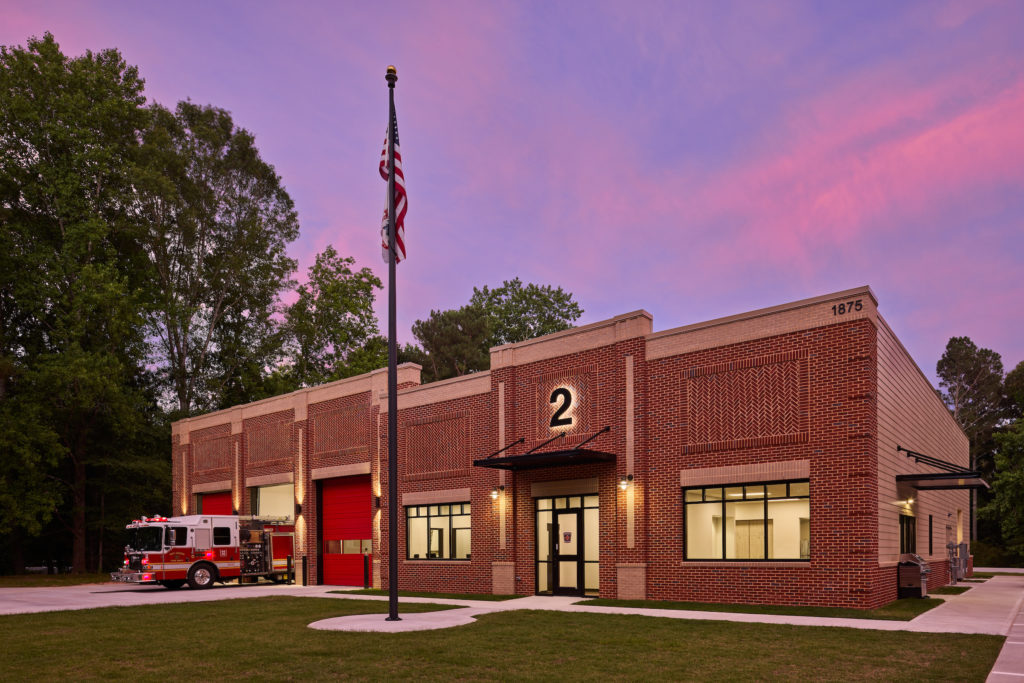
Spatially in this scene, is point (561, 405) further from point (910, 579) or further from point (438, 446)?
point (910, 579)

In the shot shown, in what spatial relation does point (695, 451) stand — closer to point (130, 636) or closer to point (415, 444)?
point (415, 444)

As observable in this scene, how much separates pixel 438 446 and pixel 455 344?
35077 millimetres

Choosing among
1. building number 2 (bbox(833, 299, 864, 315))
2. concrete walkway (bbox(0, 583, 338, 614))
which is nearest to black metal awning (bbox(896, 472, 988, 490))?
building number 2 (bbox(833, 299, 864, 315))

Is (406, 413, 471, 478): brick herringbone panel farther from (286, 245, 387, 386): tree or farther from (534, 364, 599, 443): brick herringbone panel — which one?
(286, 245, 387, 386): tree

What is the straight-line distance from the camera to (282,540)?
34719mm

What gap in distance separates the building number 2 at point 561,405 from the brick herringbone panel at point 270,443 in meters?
15.8

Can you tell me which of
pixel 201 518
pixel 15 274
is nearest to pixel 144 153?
pixel 15 274

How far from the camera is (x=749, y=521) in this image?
20359 mm

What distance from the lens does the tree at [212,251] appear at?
50938 mm

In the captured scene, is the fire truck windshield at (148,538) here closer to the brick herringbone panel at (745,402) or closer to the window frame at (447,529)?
the window frame at (447,529)

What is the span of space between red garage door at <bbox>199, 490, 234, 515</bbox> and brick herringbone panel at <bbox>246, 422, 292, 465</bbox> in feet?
10.8

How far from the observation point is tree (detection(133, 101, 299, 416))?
2005 inches

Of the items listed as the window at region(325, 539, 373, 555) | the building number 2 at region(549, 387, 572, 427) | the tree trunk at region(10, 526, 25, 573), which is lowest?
the tree trunk at region(10, 526, 25, 573)

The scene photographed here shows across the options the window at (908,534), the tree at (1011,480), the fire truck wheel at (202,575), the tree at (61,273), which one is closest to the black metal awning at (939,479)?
the window at (908,534)
